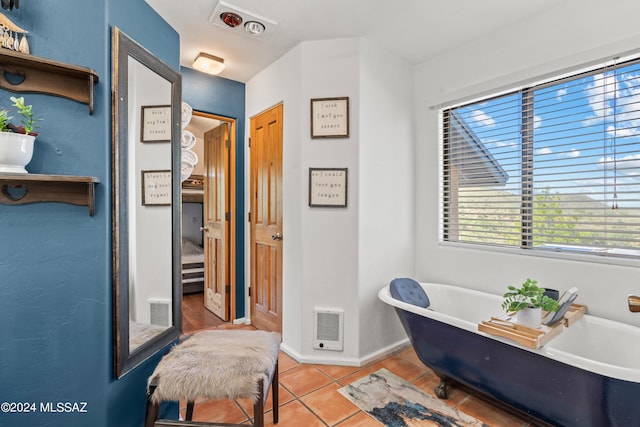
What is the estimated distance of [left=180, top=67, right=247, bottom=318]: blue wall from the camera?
2900mm

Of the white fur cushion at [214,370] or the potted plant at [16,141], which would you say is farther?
the white fur cushion at [214,370]

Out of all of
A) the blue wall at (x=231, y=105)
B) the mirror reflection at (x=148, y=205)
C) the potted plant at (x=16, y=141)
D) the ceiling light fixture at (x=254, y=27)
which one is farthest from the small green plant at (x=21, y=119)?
the blue wall at (x=231, y=105)

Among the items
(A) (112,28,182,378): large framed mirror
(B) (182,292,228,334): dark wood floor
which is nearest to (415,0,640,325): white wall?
(A) (112,28,182,378): large framed mirror

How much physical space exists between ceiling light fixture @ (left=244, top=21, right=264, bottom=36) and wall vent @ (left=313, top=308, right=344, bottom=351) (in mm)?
2157

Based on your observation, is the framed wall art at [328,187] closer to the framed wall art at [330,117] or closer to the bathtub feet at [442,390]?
the framed wall art at [330,117]

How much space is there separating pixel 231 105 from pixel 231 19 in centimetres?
110

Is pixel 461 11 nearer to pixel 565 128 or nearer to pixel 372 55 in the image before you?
pixel 372 55

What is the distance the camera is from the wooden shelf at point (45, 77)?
4.08 feet

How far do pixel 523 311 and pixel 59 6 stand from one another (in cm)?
264

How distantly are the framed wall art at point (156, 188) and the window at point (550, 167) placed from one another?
222cm

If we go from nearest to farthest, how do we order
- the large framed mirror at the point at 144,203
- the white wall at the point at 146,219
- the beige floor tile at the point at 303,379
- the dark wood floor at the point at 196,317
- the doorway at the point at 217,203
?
the large framed mirror at the point at 144,203 < the white wall at the point at 146,219 < the beige floor tile at the point at 303,379 < the dark wood floor at the point at 196,317 < the doorway at the point at 217,203

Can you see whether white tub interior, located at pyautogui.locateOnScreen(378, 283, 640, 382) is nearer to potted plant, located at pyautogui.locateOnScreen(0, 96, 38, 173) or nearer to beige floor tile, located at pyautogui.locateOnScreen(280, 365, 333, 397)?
beige floor tile, located at pyautogui.locateOnScreen(280, 365, 333, 397)

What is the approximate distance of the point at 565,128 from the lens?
2068 millimetres

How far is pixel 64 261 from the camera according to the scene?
135cm
